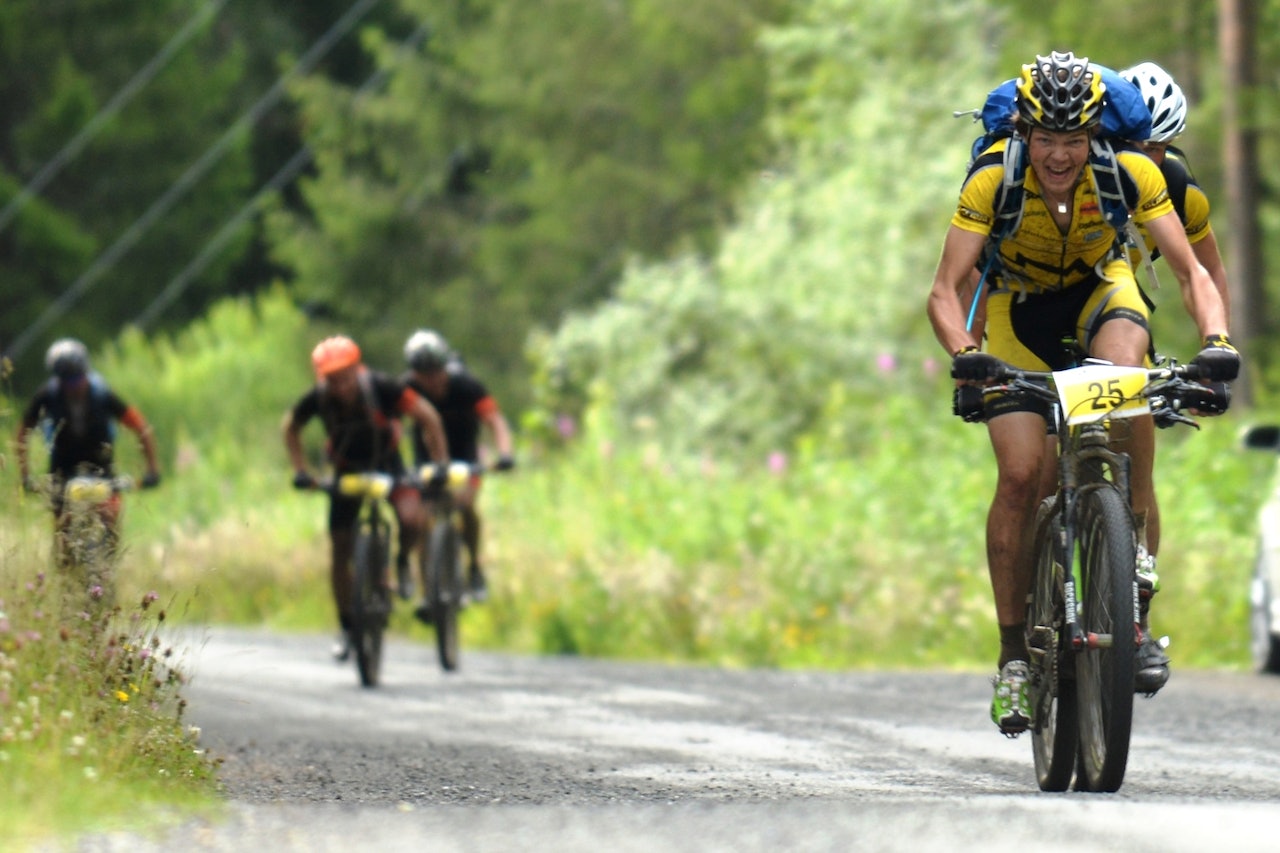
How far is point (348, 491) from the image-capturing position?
16656mm

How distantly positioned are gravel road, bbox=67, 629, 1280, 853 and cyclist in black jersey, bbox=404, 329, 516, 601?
38.2 inches

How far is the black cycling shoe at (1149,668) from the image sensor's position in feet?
25.0

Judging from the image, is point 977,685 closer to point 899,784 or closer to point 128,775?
point 899,784

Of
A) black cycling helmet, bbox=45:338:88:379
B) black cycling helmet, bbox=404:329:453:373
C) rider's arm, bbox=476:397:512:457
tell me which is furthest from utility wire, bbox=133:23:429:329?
black cycling helmet, bbox=45:338:88:379

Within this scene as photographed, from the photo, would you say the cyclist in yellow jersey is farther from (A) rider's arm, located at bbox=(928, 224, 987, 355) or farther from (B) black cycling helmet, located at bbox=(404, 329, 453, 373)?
(B) black cycling helmet, located at bbox=(404, 329, 453, 373)

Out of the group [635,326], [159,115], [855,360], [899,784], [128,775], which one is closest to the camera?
[128,775]

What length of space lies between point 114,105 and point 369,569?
4347 cm

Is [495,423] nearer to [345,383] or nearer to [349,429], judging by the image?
[349,429]

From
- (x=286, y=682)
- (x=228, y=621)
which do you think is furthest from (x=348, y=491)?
(x=228, y=621)

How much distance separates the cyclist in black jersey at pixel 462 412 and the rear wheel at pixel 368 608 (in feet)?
5.68

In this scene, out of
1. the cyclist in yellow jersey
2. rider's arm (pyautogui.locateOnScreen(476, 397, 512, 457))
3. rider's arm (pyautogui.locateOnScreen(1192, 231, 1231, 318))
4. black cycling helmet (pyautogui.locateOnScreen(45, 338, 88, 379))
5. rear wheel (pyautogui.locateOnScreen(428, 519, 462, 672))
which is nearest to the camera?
the cyclist in yellow jersey

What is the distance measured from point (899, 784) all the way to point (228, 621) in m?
18.6

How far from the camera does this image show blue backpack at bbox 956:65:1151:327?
327 inches

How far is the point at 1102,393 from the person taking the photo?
25.8ft
